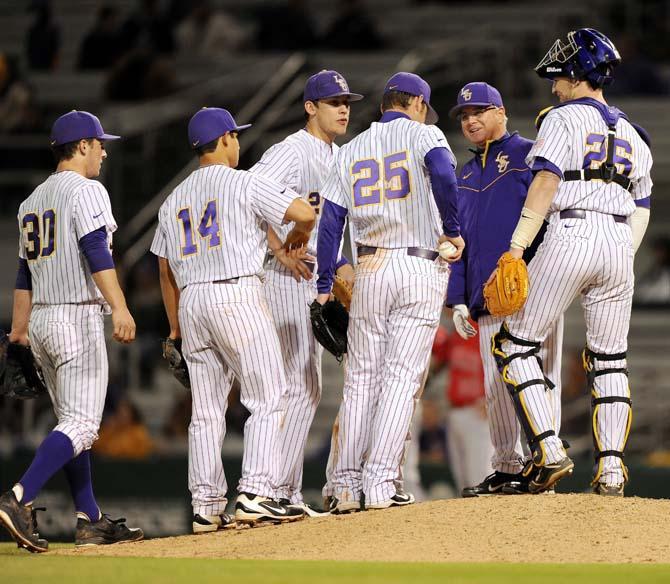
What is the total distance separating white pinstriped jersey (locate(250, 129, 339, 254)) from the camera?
26.9 ft

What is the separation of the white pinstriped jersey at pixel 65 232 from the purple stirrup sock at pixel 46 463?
81 cm

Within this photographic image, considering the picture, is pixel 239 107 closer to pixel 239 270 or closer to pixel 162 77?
pixel 162 77

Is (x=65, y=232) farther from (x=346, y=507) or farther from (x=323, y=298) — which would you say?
(x=346, y=507)

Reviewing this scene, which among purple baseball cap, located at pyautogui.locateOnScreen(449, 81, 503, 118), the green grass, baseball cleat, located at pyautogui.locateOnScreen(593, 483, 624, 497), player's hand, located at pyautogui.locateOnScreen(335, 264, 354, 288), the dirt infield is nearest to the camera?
the green grass

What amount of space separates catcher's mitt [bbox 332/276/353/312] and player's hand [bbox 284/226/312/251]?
74cm

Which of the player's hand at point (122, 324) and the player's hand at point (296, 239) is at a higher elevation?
the player's hand at point (296, 239)

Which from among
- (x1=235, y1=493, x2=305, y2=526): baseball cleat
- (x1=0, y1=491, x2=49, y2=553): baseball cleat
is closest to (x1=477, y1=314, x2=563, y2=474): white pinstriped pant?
(x1=235, y1=493, x2=305, y2=526): baseball cleat

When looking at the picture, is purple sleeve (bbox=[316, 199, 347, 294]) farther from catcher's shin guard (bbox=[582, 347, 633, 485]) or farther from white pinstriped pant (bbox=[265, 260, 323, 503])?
catcher's shin guard (bbox=[582, 347, 633, 485])

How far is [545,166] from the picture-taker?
24.2 ft

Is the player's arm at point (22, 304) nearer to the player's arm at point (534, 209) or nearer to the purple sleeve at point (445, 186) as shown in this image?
the purple sleeve at point (445, 186)

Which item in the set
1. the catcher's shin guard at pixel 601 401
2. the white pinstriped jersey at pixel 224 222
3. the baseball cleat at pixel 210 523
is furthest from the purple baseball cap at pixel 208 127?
the catcher's shin guard at pixel 601 401

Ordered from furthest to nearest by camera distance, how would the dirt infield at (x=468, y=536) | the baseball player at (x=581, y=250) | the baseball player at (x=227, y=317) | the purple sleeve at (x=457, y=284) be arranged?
1. the purple sleeve at (x=457, y=284)
2. the baseball player at (x=227, y=317)
3. the baseball player at (x=581, y=250)
4. the dirt infield at (x=468, y=536)

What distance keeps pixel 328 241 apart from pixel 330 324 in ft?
1.64

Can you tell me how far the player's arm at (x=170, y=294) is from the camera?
816 centimetres
